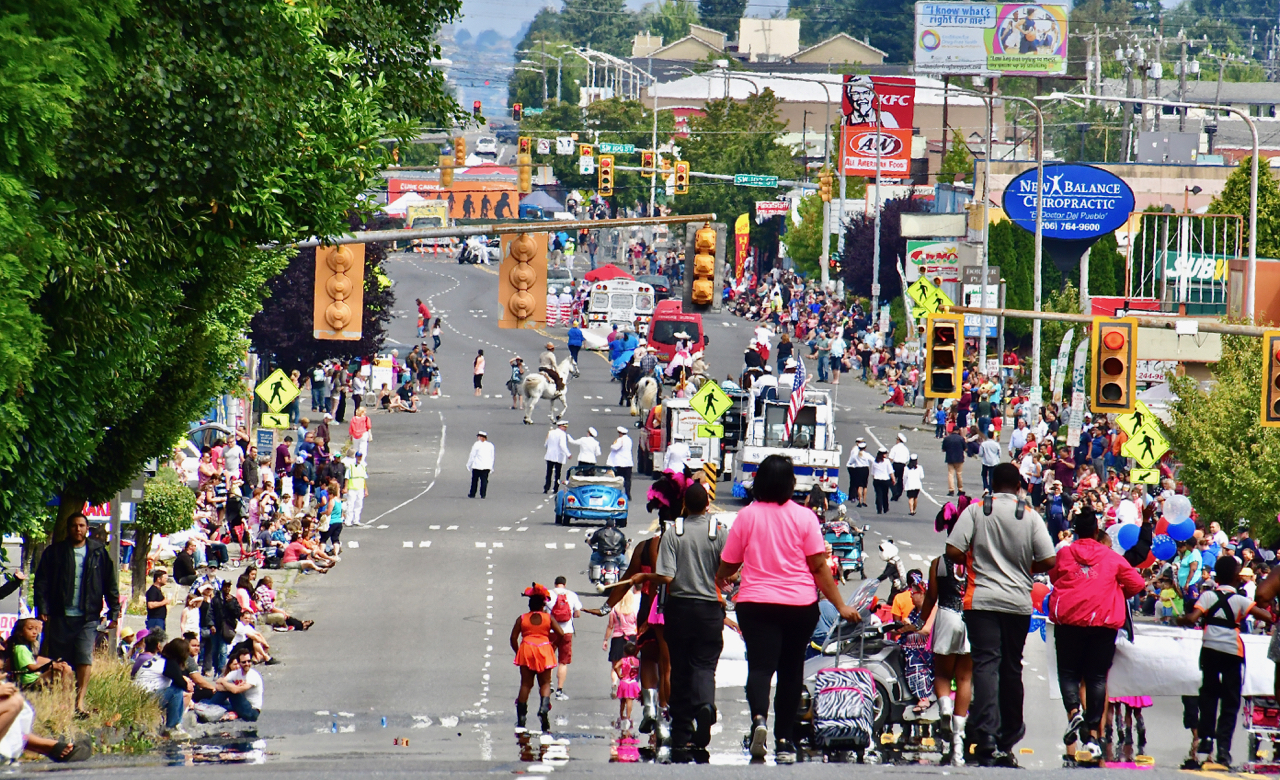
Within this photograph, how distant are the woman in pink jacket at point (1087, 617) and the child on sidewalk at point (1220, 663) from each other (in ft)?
3.45

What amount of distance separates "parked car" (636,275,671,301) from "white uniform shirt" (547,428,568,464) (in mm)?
39515

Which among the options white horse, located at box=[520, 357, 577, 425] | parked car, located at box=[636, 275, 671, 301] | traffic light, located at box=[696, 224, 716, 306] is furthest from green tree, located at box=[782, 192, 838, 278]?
traffic light, located at box=[696, 224, 716, 306]

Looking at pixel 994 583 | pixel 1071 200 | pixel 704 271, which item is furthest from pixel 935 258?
pixel 994 583

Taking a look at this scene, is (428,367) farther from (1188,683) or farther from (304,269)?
(1188,683)

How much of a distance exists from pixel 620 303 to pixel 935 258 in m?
13.0

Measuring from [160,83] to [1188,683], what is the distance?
8725 mm

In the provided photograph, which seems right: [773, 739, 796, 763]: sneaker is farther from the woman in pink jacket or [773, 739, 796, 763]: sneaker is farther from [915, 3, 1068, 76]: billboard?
[915, 3, 1068, 76]: billboard

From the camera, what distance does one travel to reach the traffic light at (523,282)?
1037 inches

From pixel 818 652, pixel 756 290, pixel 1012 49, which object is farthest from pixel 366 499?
pixel 1012 49

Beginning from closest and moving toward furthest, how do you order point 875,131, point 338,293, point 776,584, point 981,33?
point 776,584, point 338,293, point 875,131, point 981,33

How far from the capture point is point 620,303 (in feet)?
235

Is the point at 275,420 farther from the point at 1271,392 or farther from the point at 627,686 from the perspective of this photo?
the point at 627,686

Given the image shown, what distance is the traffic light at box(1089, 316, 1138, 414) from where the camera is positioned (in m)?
24.8

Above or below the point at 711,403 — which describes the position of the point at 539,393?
below
